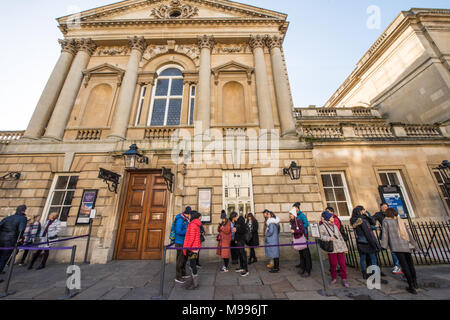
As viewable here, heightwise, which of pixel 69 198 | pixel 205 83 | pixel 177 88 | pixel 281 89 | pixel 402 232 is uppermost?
pixel 177 88

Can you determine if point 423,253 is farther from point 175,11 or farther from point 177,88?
point 175,11

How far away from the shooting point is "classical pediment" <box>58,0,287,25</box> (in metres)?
11.9

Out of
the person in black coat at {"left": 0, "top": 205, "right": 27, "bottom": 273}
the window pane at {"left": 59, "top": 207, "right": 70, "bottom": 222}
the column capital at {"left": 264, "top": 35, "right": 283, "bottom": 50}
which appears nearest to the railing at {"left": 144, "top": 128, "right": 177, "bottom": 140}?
the window pane at {"left": 59, "top": 207, "right": 70, "bottom": 222}

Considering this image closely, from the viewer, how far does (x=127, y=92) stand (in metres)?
9.72

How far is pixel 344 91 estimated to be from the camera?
759 inches

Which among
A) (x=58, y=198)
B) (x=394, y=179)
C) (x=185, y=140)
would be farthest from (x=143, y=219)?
(x=394, y=179)

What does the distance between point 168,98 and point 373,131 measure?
11.5 meters

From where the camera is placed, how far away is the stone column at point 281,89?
29.7 feet

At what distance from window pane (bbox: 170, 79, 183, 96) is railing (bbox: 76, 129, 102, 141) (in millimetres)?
4425

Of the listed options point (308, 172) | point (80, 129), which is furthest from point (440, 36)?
point (80, 129)

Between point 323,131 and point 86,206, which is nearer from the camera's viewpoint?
point 86,206

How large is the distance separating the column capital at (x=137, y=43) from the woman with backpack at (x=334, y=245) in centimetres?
1325

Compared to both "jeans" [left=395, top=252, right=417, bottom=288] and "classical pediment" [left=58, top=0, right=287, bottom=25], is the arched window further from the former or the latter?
"jeans" [left=395, top=252, right=417, bottom=288]
